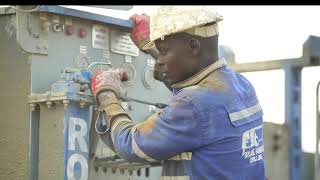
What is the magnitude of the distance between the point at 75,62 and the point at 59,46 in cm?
13

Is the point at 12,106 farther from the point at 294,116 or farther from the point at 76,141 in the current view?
the point at 294,116

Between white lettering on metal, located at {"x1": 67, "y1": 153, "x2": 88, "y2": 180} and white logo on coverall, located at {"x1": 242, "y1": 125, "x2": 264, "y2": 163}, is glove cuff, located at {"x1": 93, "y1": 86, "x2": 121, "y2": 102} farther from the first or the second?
white logo on coverall, located at {"x1": 242, "y1": 125, "x2": 264, "y2": 163}

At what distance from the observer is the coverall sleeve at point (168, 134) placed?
2.59 m

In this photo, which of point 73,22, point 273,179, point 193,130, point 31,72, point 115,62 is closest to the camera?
point 193,130

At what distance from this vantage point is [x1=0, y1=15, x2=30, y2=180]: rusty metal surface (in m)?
3.18

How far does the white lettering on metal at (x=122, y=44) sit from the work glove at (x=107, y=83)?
576 millimetres

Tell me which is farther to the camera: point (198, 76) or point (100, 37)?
point (100, 37)

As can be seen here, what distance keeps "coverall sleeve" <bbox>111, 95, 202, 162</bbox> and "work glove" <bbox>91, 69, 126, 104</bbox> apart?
12.5 inches

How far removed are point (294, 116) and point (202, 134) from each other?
7.29 ft

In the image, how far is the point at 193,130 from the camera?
2588mm

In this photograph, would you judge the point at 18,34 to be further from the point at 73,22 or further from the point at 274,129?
the point at 274,129

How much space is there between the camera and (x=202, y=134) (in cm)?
260

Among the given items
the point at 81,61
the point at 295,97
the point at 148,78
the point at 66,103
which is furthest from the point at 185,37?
the point at 295,97
